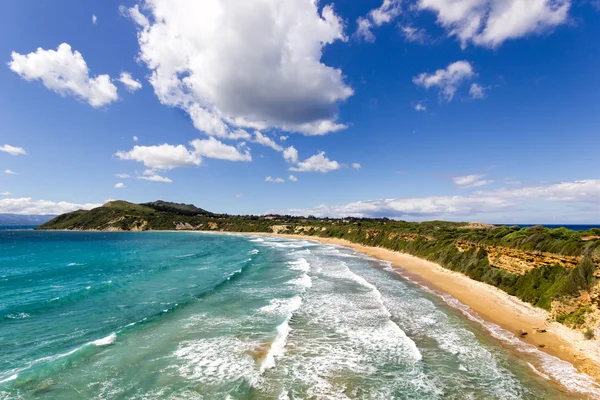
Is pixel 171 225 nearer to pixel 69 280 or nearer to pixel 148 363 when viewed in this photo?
pixel 69 280

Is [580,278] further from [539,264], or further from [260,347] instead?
[260,347]

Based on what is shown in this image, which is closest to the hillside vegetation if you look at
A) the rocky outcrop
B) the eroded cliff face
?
the eroded cliff face

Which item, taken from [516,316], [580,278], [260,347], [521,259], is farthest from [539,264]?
[260,347]

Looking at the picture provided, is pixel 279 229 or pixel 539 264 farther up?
pixel 279 229

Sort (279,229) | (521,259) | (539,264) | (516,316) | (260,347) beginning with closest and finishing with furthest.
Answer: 1. (260,347)
2. (516,316)
3. (539,264)
4. (521,259)
5. (279,229)

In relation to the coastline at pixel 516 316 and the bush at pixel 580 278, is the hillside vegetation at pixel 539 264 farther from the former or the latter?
the coastline at pixel 516 316

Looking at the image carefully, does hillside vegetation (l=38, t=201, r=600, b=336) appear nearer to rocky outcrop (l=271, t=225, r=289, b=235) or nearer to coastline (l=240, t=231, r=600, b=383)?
coastline (l=240, t=231, r=600, b=383)

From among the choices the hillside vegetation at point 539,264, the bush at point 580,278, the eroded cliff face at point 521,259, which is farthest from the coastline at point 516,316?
the eroded cliff face at point 521,259
